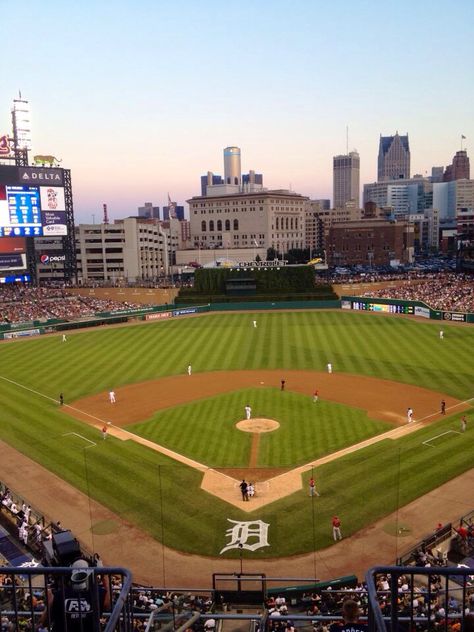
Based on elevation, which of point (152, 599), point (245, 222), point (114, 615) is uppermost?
point (245, 222)

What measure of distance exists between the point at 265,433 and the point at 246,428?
4.74 feet

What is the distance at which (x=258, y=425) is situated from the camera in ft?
109

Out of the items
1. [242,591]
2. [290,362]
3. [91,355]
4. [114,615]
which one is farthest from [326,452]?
[91,355]

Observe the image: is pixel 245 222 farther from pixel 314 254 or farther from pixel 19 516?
pixel 19 516

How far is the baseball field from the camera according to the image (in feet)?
75.2

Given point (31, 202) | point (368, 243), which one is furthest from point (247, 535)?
point (368, 243)

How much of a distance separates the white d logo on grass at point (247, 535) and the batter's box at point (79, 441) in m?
11.5

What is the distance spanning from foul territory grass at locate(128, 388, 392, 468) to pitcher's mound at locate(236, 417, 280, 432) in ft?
1.39

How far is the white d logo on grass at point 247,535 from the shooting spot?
20.8 meters

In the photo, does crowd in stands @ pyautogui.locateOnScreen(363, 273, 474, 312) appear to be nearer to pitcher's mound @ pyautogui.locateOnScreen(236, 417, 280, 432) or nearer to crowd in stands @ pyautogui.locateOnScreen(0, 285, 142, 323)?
crowd in stands @ pyautogui.locateOnScreen(0, 285, 142, 323)

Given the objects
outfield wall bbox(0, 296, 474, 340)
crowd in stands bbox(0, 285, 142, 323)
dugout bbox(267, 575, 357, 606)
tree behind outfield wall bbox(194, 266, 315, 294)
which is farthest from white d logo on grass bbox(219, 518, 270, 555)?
tree behind outfield wall bbox(194, 266, 315, 294)

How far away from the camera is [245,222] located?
191m

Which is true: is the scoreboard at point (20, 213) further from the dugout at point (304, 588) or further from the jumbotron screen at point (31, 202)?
the dugout at point (304, 588)

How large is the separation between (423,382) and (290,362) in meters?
12.5
